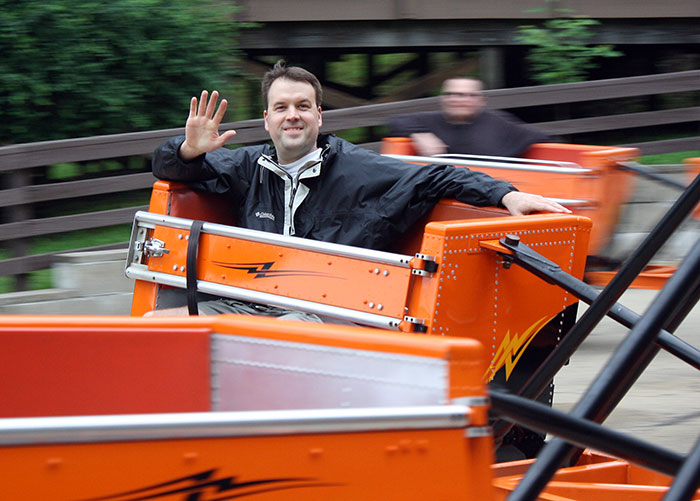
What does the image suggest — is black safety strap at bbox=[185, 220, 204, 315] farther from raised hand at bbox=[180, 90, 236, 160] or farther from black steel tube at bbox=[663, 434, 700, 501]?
black steel tube at bbox=[663, 434, 700, 501]

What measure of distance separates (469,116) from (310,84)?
235 centimetres

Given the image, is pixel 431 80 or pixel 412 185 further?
pixel 431 80

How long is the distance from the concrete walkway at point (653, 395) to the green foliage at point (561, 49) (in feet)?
14.5

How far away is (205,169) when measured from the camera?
173 inches

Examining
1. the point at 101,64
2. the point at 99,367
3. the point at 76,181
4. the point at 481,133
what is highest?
the point at 101,64

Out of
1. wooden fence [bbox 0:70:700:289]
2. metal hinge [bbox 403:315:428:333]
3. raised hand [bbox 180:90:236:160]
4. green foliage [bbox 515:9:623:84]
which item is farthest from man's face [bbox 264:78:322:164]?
green foliage [bbox 515:9:623:84]

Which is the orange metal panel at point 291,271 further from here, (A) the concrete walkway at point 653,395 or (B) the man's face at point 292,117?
(A) the concrete walkway at point 653,395

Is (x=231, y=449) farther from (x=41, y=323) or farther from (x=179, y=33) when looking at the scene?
(x=179, y=33)

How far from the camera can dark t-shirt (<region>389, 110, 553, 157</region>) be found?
634 cm

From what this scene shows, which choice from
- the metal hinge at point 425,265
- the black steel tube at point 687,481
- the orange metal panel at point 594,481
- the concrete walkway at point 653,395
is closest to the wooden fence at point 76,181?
the concrete walkway at point 653,395

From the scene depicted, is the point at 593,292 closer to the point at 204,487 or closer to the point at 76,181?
the point at 204,487

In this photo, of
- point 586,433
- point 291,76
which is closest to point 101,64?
point 291,76

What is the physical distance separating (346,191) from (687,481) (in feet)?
8.20

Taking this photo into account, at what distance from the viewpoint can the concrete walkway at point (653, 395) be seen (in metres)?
4.14
